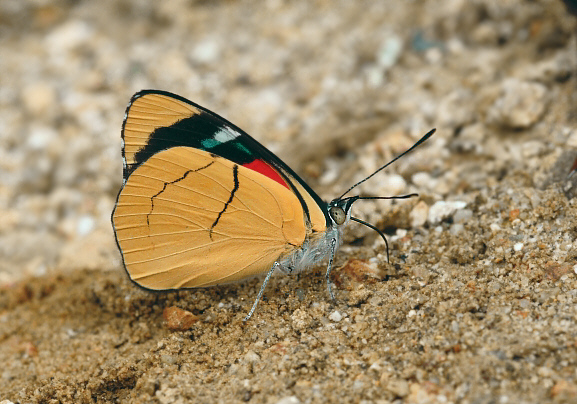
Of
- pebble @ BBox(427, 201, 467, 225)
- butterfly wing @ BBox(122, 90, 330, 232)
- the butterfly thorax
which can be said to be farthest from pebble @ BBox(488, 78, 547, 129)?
butterfly wing @ BBox(122, 90, 330, 232)

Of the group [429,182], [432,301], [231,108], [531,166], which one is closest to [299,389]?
[432,301]

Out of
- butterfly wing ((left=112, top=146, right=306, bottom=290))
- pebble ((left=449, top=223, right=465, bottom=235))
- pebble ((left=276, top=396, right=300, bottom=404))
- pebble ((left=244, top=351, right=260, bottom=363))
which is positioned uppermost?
butterfly wing ((left=112, top=146, right=306, bottom=290))

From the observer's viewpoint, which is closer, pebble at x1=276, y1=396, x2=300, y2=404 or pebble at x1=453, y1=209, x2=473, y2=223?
pebble at x1=276, y1=396, x2=300, y2=404

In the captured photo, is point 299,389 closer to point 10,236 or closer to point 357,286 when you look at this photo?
point 357,286

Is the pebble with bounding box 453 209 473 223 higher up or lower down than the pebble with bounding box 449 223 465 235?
higher up

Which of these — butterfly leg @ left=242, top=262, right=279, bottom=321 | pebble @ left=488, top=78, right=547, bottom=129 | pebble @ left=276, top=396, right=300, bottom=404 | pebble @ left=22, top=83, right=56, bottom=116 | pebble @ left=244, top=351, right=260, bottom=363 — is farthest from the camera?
pebble @ left=22, top=83, right=56, bottom=116

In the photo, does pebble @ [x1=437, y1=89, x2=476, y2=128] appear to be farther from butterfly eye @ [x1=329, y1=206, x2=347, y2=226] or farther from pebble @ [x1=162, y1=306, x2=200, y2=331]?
pebble @ [x1=162, y1=306, x2=200, y2=331]
